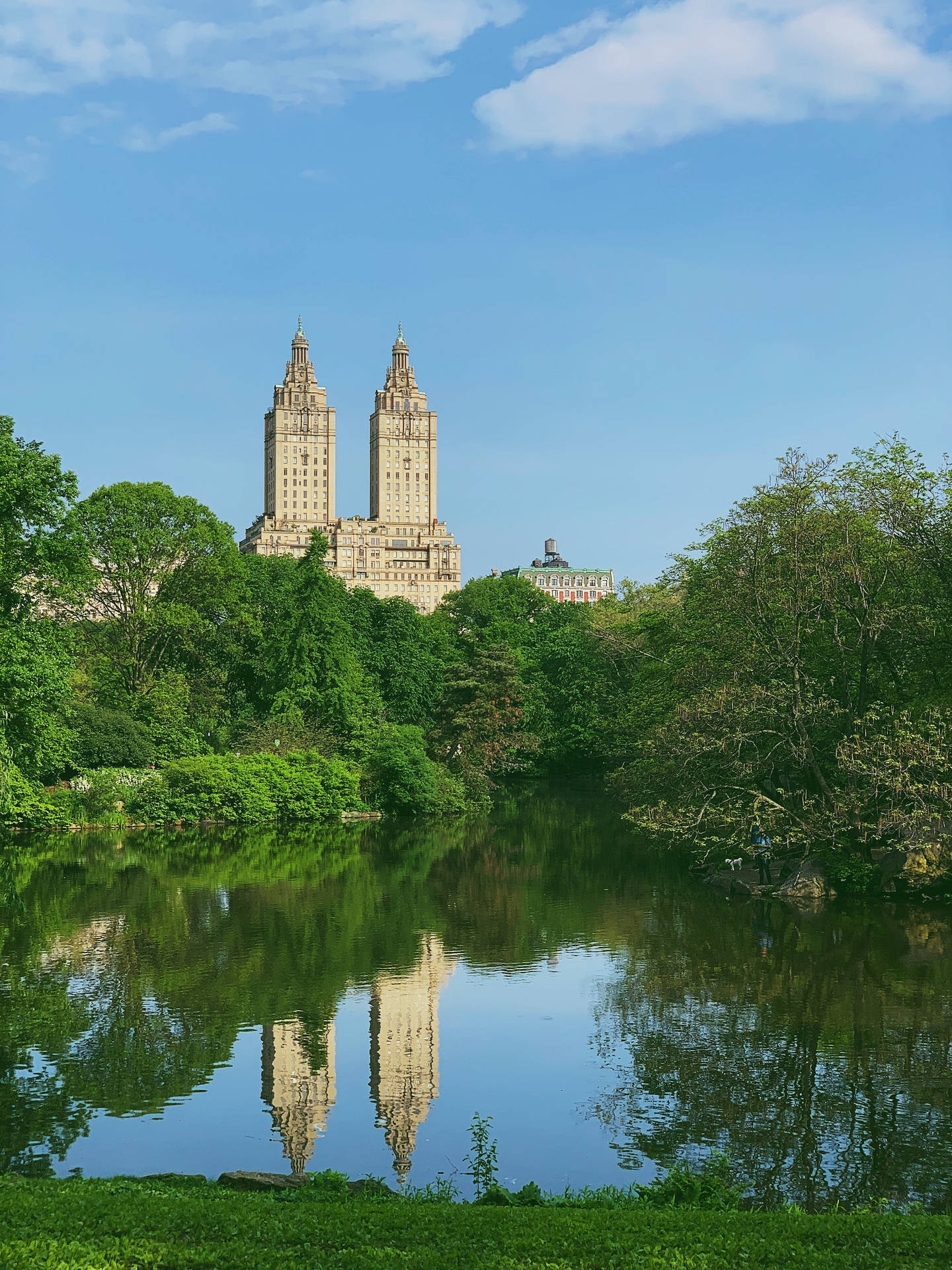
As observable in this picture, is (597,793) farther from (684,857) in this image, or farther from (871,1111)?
(871,1111)

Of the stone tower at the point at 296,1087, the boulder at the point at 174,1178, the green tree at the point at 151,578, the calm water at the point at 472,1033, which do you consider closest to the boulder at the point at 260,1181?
the boulder at the point at 174,1178

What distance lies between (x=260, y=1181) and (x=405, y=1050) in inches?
192

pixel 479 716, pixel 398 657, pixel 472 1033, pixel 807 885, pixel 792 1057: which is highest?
pixel 398 657

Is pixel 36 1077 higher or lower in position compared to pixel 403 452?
lower

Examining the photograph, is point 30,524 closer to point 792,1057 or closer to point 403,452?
point 792,1057

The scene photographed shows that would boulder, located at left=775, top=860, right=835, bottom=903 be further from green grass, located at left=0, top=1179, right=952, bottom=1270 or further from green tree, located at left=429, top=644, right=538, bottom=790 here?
green tree, located at left=429, top=644, right=538, bottom=790

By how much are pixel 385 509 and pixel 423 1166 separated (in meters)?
162

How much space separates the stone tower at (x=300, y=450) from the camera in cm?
17000

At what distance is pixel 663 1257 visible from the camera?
707 centimetres

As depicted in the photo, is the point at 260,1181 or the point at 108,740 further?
the point at 108,740

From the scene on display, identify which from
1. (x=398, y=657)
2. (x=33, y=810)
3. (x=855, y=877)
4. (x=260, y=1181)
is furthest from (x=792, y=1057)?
(x=398, y=657)

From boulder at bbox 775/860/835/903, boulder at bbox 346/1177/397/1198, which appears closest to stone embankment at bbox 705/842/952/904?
boulder at bbox 775/860/835/903

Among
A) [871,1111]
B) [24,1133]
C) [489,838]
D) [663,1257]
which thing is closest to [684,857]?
[489,838]

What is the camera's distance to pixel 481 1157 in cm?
1087
